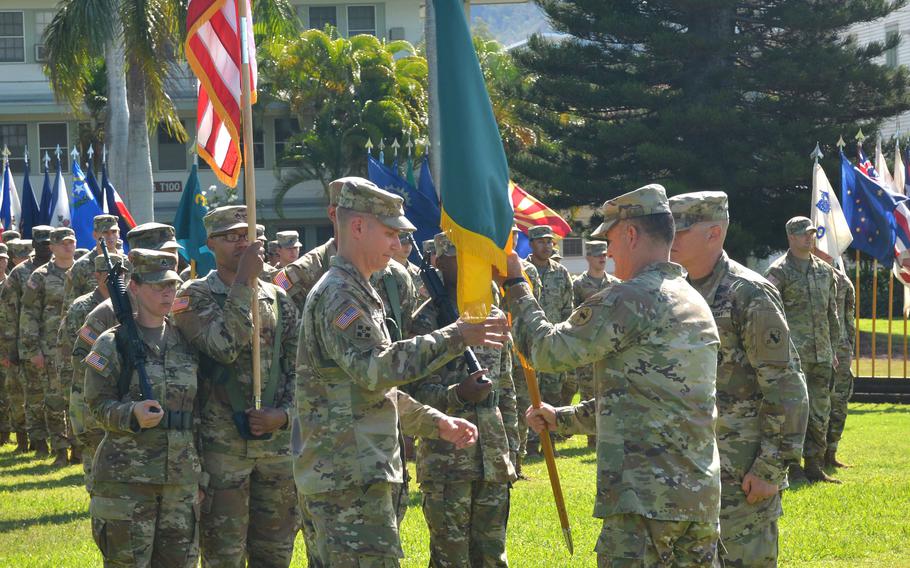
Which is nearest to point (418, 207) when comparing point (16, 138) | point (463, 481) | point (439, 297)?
point (439, 297)

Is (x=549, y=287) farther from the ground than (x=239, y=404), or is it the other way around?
(x=239, y=404)

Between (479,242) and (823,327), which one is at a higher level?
(479,242)

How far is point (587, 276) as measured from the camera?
16312 millimetres

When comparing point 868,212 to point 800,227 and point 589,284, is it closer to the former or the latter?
point 589,284

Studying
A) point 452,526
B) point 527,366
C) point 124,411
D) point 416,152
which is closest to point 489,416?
point 452,526

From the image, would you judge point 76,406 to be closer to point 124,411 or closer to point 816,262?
point 124,411

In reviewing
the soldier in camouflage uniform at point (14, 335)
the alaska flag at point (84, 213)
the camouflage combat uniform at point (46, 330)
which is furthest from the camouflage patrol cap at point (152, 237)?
the alaska flag at point (84, 213)

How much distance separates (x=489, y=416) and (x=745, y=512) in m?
1.86

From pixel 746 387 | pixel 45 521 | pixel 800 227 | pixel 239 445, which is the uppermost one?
pixel 800 227

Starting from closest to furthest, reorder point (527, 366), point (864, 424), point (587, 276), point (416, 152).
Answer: point (527, 366), point (587, 276), point (864, 424), point (416, 152)

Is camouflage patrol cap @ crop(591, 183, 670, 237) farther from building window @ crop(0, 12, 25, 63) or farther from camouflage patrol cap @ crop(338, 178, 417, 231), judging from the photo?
building window @ crop(0, 12, 25, 63)

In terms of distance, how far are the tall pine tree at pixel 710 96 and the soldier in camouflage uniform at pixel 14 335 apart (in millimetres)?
17827

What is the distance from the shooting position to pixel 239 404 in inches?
279

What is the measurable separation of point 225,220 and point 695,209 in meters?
2.70
